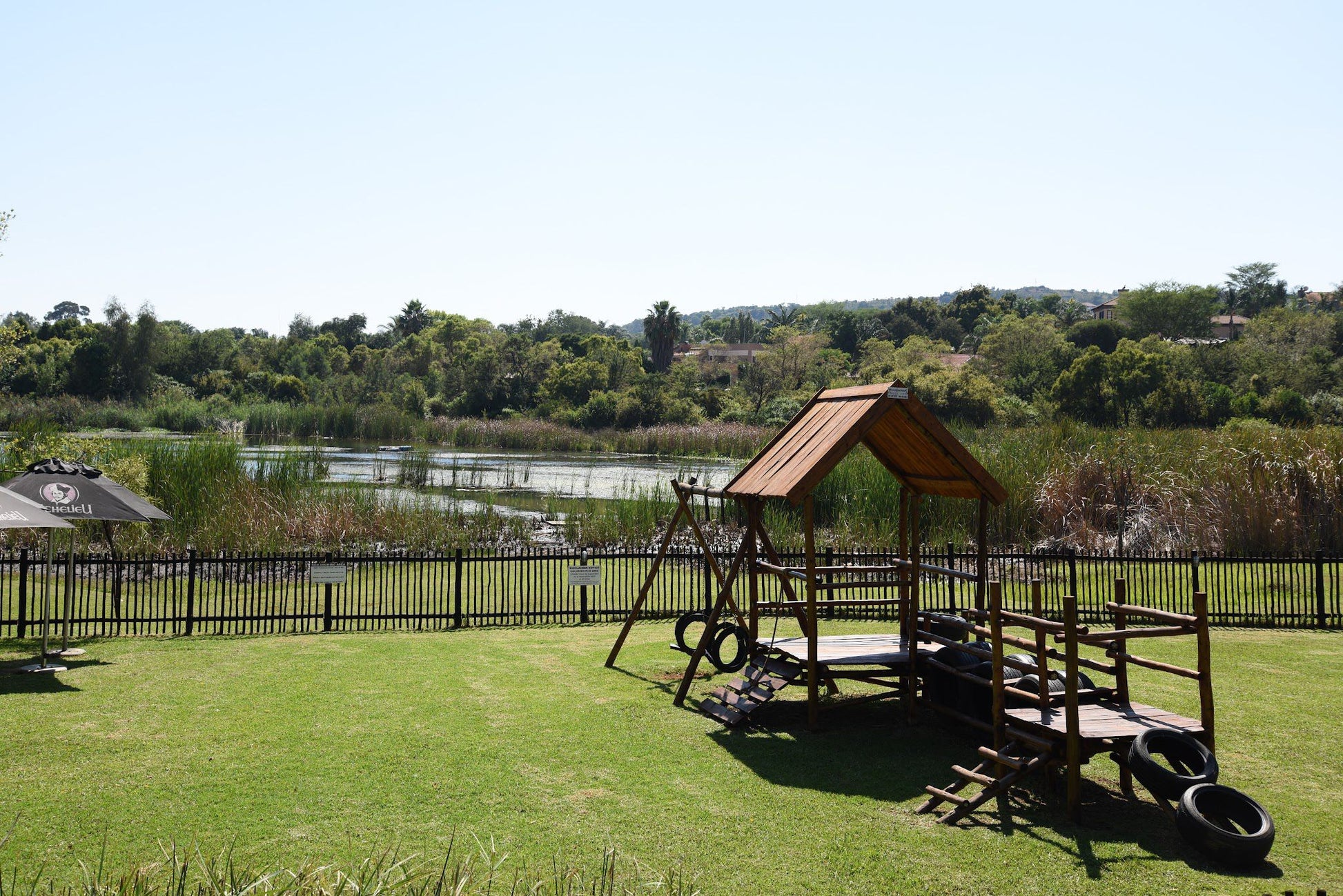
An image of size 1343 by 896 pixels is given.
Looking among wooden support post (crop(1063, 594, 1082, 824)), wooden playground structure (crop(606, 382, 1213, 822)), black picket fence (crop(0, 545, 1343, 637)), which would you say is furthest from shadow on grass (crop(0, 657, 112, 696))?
wooden support post (crop(1063, 594, 1082, 824))

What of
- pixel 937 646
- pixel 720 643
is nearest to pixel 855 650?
pixel 937 646

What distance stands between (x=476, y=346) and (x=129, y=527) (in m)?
79.7

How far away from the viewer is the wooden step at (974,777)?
6.69 meters

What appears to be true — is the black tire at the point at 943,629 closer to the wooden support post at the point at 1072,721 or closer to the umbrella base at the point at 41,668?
the wooden support post at the point at 1072,721

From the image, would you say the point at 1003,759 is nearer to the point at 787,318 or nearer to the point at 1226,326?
the point at 1226,326

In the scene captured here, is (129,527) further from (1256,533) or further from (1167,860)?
(1256,533)

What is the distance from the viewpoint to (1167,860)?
19.3ft

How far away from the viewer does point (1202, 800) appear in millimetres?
6145

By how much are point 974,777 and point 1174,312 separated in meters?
105

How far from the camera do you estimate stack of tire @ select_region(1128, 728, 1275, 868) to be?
572 cm

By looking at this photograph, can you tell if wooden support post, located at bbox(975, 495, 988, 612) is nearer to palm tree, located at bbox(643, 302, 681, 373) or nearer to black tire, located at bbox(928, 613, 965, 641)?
black tire, located at bbox(928, 613, 965, 641)

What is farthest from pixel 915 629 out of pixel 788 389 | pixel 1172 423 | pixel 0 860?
pixel 788 389

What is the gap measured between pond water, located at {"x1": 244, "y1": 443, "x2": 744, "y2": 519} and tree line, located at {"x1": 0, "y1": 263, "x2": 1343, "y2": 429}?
13718mm

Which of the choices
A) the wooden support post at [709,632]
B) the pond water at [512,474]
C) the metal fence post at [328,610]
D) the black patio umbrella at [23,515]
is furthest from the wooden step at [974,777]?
the pond water at [512,474]
